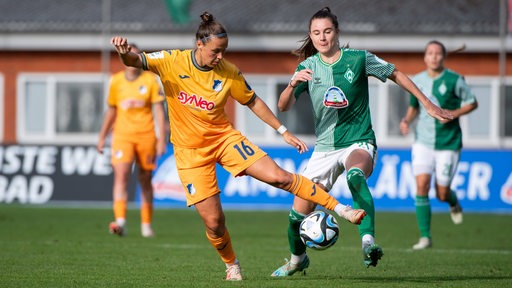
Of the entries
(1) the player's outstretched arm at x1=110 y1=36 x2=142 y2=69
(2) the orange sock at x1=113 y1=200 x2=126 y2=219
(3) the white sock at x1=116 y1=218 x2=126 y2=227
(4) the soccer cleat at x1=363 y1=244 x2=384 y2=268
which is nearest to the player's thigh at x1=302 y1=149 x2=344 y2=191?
(4) the soccer cleat at x1=363 y1=244 x2=384 y2=268

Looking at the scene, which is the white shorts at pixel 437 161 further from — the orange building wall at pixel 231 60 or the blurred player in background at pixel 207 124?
the orange building wall at pixel 231 60

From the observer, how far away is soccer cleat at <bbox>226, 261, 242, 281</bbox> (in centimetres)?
972

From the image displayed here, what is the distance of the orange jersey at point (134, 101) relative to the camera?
15.2m

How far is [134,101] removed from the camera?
15.2 m

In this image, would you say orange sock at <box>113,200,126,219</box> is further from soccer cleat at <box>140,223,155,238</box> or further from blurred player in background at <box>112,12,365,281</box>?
blurred player in background at <box>112,12,365,281</box>

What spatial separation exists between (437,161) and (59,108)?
15807 mm

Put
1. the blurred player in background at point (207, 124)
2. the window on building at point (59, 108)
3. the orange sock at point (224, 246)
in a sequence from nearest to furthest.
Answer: the blurred player in background at point (207, 124) < the orange sock at point (224, 246) < the window on building at point (59, 108)

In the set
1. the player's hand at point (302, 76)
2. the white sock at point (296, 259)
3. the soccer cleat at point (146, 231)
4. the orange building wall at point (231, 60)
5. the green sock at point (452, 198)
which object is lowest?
the soccer cleat at point (146, 231)

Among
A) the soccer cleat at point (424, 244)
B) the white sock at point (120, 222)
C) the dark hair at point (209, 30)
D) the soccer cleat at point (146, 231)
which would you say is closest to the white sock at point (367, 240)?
the dark hair at point (209, 30)

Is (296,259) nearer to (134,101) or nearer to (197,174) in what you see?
(197,174)

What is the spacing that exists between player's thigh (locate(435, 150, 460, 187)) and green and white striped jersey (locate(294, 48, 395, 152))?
4.33m

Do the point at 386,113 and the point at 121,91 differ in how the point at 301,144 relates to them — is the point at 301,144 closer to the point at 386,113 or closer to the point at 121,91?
the point at 121,91

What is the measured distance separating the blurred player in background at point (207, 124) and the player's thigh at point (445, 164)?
4.95 metres

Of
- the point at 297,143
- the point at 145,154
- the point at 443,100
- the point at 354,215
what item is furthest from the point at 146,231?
the point at 354,215
